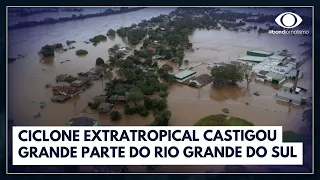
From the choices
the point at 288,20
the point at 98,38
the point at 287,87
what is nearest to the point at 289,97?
the point at 287,87

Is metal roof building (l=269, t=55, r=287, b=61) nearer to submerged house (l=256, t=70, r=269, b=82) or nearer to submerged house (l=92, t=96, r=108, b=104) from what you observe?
submerged house (l=256, t=70, r=269, b=82)

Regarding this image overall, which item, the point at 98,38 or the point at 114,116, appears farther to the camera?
the point at 98,38

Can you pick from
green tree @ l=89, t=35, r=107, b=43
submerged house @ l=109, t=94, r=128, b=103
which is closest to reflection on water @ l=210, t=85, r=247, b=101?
submerged house @ l=109, t=94, r=128, b=103

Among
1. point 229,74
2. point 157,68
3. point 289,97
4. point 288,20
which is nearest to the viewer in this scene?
point 288,20

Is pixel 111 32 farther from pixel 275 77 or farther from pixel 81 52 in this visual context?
pixel 275 77

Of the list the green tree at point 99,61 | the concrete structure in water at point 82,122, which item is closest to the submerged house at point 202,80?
the green tree at point 99,61

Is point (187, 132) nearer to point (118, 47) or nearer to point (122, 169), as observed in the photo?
point (122, 169)
